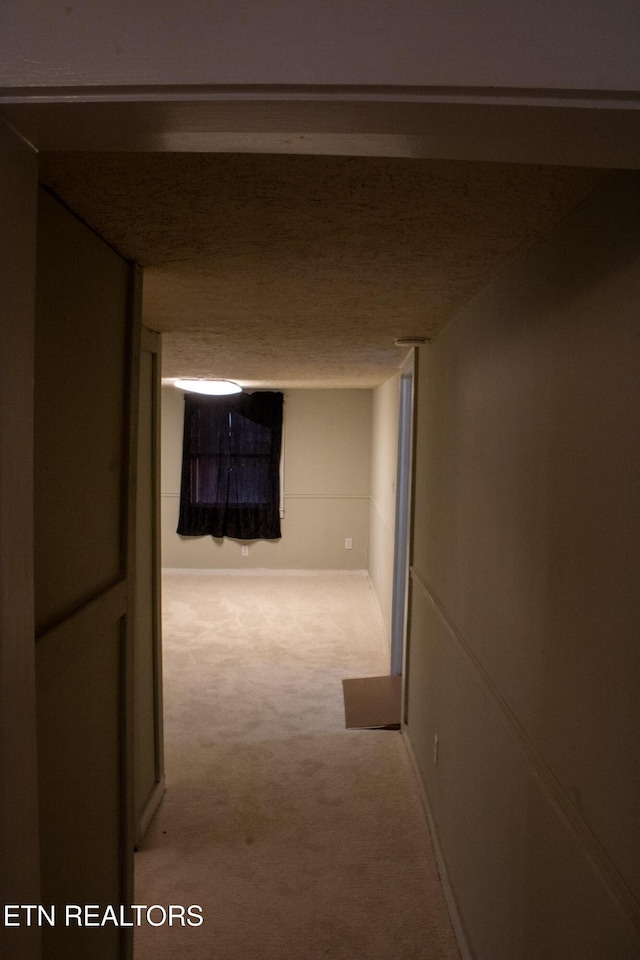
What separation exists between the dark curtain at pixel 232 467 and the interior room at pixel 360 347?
4.08 metres

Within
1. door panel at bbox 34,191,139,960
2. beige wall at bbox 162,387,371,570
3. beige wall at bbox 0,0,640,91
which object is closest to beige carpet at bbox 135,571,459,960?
door panel at bbox 34,191,139,960

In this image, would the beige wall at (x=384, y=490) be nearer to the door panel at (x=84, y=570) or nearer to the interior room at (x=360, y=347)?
the interior room at (x=360, y=347)

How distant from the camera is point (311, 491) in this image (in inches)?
290

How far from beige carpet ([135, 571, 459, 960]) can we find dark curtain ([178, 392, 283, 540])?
257 cm

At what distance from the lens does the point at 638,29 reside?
0.55 meters

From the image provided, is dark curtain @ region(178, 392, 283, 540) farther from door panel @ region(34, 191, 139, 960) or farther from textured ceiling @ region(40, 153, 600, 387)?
door panel @ region(34, 191, 139, 960)

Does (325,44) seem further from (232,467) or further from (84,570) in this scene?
(232,467)

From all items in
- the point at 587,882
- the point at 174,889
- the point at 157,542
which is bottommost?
the point at 174,889

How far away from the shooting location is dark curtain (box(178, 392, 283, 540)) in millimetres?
7148

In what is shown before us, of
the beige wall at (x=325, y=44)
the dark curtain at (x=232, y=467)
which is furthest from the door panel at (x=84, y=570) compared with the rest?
the dark curtain at (x=232, y=467)

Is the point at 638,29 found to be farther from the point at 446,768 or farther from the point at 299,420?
the point at 299,420

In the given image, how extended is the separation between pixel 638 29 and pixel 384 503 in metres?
5.13

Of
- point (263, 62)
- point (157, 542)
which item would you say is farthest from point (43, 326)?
point (157, 542)

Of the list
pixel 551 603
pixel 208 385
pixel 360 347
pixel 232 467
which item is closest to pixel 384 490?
pixel 208 385
